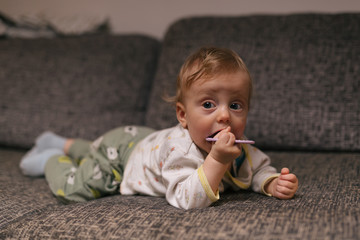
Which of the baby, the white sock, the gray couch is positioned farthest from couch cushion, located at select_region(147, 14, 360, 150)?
the white sock

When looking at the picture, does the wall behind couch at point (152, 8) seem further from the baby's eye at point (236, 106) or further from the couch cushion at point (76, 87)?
the baby's eye at point (236, 106)

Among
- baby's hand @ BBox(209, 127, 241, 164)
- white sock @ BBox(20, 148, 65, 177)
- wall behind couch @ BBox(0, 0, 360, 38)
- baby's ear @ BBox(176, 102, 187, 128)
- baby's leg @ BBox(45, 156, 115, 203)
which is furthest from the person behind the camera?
wall behind couch @ BBox(0, 0, 360, 38)

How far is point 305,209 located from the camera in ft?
2.53

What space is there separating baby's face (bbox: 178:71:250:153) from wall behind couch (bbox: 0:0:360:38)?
964 mm

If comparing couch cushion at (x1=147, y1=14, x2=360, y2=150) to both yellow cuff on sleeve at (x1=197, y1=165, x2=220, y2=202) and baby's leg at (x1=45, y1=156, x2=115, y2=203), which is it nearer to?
baby's leg at (x1=45, y1=156, x2=115, y2=203)

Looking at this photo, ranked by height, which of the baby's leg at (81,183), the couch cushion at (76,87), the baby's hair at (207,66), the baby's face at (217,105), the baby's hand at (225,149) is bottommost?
the baby's leg at (81,183)

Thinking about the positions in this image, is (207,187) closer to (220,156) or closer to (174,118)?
(220,156)

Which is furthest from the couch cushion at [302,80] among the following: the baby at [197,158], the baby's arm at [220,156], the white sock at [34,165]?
the baby's arm at [220,156]

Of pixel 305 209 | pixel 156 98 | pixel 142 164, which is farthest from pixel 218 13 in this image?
pixel 305 209

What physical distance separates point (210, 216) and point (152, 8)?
1431 mm

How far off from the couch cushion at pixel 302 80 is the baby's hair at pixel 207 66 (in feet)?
1.45

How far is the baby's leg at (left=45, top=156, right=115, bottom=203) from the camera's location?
111 centimetres

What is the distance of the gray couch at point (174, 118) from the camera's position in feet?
2.46

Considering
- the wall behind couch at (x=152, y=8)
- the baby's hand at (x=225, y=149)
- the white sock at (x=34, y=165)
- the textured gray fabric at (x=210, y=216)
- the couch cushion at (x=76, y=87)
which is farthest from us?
the wall behind couch at (x=152, y=8)
